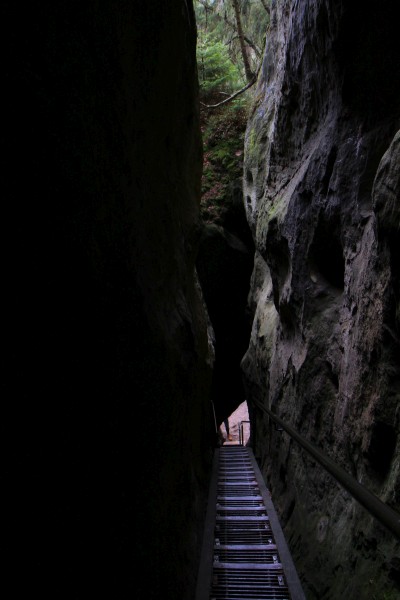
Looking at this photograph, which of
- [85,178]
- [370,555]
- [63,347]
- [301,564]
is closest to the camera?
[63,347]

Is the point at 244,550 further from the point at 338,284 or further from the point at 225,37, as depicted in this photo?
the point at 225,37

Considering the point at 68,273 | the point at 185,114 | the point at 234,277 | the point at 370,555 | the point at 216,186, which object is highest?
the point at 216,186

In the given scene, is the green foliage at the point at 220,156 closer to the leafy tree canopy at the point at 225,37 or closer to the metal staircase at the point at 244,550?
the leafy tree canopy at the point at 225,37

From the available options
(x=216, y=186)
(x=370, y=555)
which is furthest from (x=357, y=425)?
(x=216, y=186)

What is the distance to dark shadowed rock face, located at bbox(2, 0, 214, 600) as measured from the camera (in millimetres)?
1655

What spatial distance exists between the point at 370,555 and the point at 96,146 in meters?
3.20

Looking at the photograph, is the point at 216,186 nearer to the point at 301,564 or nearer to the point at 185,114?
the point at 185,114

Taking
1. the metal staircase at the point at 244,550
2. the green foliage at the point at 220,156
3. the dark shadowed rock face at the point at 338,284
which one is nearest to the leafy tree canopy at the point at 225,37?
the green foliage at the point at 220,156

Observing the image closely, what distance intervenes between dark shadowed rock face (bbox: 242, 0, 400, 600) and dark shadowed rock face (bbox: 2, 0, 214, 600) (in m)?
1.51

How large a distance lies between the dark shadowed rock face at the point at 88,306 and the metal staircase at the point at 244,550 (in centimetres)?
84

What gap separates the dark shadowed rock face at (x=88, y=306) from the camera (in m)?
1.66

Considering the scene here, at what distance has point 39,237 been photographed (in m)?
1.83

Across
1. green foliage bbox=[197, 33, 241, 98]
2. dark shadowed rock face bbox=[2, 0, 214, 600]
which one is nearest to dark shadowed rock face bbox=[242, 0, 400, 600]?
dark shadowed rock face bbox=[2, 0, 214, 600]

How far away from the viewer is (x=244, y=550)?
5320 millimetres
